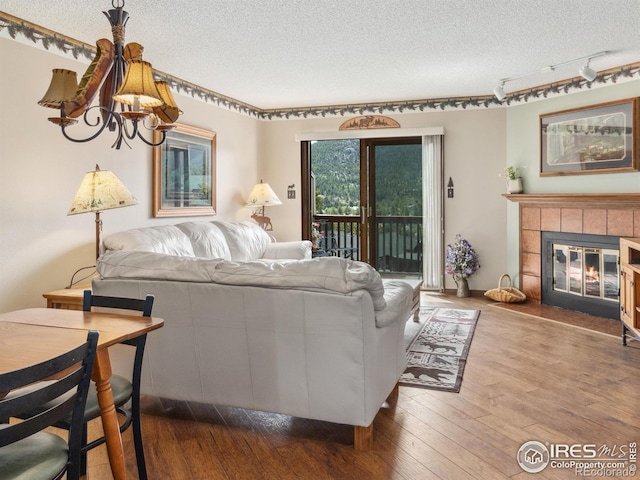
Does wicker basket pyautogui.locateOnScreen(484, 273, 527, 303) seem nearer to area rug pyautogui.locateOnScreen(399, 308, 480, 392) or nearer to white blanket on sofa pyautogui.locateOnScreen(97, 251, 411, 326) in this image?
area rug pyautogui.locateOnScreen(399, 308, 480, 392)

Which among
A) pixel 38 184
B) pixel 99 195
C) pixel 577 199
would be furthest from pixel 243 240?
pixel 577 199

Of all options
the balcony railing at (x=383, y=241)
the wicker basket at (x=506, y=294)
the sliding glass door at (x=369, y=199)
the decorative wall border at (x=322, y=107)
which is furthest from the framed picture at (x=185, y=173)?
the wicker basket at (x=506, y=294)

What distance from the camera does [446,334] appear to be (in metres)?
4.39

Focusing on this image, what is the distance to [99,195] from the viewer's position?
11.3 feet

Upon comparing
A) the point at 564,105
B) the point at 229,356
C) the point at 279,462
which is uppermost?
the point at 564,105

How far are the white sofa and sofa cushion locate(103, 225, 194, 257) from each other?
1.11 metres

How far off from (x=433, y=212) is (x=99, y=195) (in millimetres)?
4232

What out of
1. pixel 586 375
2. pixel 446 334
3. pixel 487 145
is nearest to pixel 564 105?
pixel 487 145

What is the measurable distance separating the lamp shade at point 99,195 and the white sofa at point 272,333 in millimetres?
804

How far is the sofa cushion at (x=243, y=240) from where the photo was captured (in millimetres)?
5199

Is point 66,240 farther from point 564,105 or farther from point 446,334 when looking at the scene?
point 564,105

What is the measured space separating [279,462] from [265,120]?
5497 millimetres

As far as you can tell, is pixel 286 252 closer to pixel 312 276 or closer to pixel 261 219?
pixel 261 219

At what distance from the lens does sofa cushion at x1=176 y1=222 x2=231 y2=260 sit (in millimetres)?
4653
